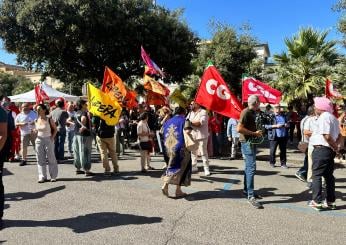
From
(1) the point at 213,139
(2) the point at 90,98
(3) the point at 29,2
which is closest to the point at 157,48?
(3) the point at 29,2

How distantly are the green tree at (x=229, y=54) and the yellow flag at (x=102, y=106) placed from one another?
15.6m

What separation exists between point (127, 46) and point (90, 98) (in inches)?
417

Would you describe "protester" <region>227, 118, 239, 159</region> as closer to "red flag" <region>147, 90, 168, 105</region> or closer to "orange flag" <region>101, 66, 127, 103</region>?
"red flag" <region>147, 90, 168, 105</region>

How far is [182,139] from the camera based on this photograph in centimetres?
737

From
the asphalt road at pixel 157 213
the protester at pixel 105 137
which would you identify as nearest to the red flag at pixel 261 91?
the asphalt road at pixel 157 213

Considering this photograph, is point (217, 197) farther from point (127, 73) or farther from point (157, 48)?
point (127, 73)

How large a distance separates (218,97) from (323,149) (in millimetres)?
2202

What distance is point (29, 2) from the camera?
17672 millimetres

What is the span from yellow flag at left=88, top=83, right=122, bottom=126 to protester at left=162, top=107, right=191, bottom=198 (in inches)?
85.0

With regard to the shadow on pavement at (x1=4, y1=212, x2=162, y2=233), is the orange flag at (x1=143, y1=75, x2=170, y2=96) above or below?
above

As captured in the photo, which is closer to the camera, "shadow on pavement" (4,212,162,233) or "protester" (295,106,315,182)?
"shadow on pavement" (4,212,162,233)

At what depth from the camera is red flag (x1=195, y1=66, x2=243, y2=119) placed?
7.79m

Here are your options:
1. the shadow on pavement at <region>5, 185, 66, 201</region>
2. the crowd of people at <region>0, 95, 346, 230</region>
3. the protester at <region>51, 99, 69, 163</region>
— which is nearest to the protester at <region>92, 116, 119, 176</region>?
the crowd of people at <region>0, 95, 346, 230</region>

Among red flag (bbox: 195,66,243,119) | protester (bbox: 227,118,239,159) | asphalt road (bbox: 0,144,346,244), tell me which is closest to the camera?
asphalt road (bbox: 0,144,346,244)
